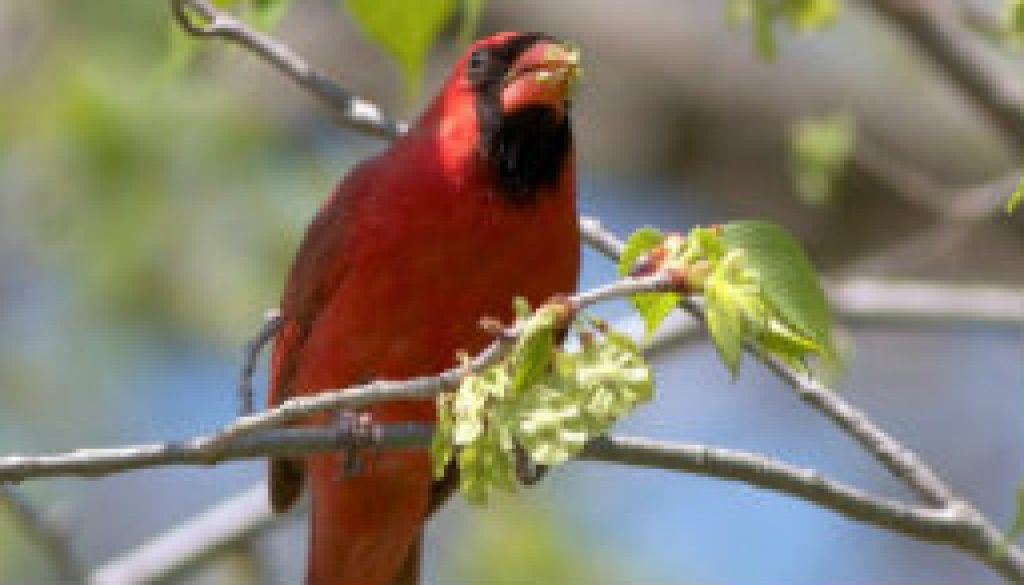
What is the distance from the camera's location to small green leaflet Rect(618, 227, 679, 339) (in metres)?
2.45

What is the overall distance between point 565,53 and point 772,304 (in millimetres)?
1114

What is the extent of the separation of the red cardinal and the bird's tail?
11cm

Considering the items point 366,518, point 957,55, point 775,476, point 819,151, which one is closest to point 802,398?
point 775,476

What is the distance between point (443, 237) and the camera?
3.47 meters

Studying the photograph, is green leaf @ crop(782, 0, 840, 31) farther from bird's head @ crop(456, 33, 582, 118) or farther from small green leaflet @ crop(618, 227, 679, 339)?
small green leaflet @ crop(618, 227, 679, 339)

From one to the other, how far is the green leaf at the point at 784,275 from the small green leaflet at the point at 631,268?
0.09 m

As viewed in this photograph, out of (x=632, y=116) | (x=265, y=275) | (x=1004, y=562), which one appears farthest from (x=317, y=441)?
(x=632, y=116)

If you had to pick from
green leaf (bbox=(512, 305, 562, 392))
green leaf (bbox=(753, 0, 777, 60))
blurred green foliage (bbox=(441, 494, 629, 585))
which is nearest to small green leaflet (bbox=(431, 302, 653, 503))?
green leaf (bbox=(512, 305, 562, 392))

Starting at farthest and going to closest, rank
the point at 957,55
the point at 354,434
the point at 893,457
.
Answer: the point at 957,55
the point at 893,457
the point at 354,434

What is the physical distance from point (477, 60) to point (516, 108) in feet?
0.59

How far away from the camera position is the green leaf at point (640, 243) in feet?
8.02

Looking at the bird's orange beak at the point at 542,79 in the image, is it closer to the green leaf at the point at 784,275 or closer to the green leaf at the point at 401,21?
the green leaf at the point at 401,21

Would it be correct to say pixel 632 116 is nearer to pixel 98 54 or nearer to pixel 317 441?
pixel 98 54

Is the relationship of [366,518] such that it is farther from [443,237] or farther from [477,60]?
[477,60]
